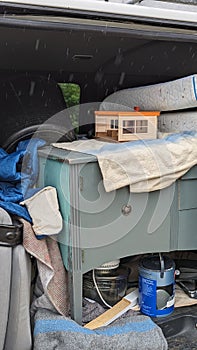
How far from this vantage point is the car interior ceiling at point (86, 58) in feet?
5.23

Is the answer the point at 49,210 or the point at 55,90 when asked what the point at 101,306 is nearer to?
the point at 49,210

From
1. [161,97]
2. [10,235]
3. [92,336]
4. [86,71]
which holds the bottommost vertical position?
[92,336]

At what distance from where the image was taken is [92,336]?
1.55 metres

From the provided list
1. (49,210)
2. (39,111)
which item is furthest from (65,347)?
(39,111)

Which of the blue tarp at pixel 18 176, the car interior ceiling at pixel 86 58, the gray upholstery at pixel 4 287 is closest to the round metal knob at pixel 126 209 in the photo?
the blue tarp at pixel 18 176

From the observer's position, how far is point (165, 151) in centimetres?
177

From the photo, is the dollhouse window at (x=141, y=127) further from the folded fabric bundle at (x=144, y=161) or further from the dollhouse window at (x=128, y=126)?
the folded fabric bundle at (x=144, y=161)

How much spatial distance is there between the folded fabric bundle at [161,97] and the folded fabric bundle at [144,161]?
0.64 ft

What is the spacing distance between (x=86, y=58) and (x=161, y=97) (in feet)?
2.03

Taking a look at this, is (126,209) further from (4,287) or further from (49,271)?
(4,287)

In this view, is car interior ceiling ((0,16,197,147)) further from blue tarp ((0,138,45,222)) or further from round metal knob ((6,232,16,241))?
round metal knob ((6,232,16,241))

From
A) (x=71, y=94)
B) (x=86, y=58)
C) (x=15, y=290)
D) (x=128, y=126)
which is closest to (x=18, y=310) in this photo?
(x=15, y=290)

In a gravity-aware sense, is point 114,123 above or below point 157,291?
above

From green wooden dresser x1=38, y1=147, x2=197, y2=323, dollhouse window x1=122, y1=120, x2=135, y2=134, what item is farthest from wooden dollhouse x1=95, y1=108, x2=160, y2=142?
green wooden dresser x1=38, y1=147, x2=197, y2=323
